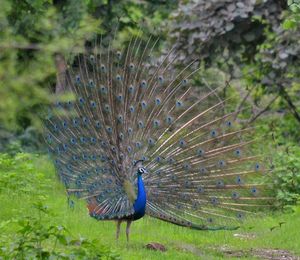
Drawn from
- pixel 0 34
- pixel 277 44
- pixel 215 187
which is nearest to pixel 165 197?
pixel 215 187

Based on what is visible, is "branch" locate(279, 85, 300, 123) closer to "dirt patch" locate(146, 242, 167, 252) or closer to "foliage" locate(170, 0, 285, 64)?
"foliage" locate(170, 0, 285, 64)

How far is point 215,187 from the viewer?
357 inches

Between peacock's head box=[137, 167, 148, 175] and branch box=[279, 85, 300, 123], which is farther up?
branch box=[279, 85, 300, 123]

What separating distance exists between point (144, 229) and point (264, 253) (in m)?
1.65

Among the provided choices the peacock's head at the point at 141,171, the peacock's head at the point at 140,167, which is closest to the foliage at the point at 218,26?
the peacock's head at the point at 140,167

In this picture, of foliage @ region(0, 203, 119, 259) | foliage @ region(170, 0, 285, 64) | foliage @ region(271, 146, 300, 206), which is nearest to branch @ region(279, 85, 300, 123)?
foliage @ region(170, 0, 285, 64)

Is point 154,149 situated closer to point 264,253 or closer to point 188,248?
point 188,248

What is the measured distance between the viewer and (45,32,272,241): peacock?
29.6 ft

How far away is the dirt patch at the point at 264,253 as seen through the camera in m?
8.50

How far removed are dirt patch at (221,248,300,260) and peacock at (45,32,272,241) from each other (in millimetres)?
325

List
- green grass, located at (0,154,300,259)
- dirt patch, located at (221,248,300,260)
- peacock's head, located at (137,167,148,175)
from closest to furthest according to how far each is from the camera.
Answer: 1. dirt patch, located at (221,248,300,260)
2. green grass, located at (0,154,300,259)
3. peacock's head, located at (137,167,148,175)

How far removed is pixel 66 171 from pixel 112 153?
0.58m

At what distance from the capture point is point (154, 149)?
9180 millimetres

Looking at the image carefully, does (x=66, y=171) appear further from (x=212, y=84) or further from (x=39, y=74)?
(x=212, y=84)
